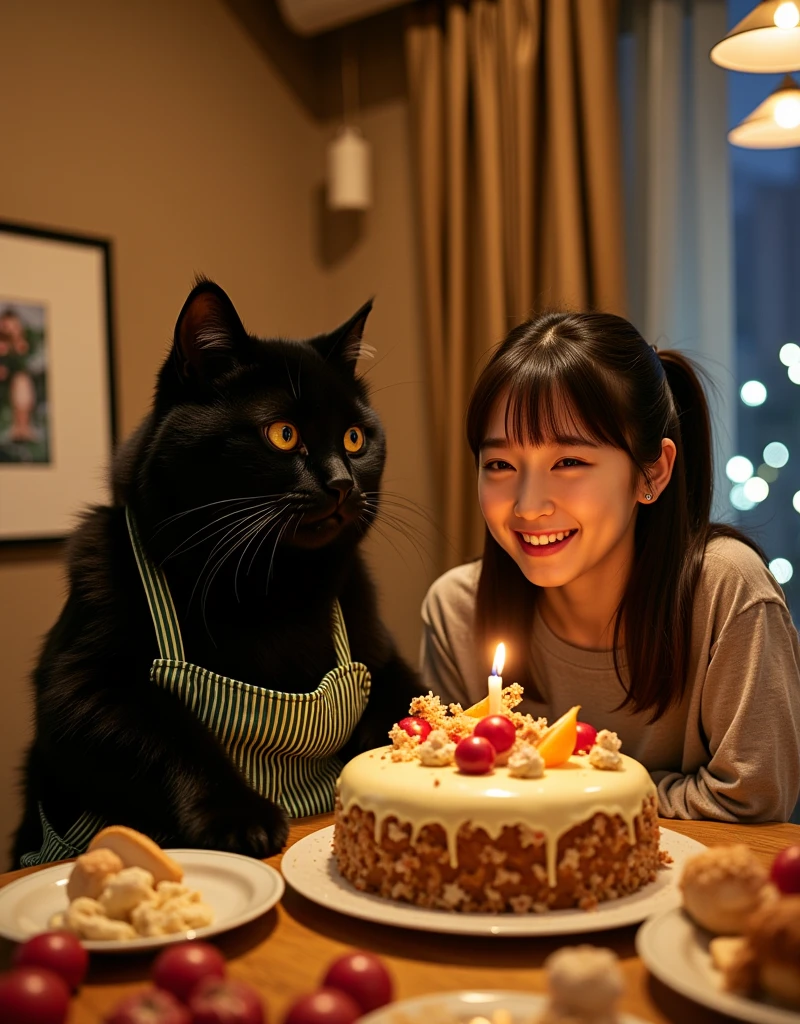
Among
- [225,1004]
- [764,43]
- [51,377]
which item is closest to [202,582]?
[225,1004]

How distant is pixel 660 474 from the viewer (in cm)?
142

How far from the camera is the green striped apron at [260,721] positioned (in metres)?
1.09

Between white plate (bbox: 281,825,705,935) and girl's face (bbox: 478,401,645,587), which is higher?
girl's face (bbox: 478,401,645,587)

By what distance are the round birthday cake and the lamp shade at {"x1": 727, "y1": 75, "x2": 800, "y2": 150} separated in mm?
1295

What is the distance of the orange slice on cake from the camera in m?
0.90

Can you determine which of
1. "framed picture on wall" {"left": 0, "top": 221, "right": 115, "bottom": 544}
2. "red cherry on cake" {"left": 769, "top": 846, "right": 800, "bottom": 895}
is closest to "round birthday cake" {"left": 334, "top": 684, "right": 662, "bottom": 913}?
"red cherry on cake" {"left": 769, "top": 846, "right": 800, "bottom": 895}

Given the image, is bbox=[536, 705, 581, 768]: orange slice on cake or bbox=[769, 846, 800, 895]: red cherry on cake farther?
bbox=[536, 705, 581, 768]: orange slice on cake

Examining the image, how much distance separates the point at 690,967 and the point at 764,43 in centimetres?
132

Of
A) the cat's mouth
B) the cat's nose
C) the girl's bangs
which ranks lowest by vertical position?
the cat's mouth

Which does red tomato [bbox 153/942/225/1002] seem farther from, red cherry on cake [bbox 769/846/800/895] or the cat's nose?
the cat's nose

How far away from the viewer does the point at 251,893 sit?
33.7 inches

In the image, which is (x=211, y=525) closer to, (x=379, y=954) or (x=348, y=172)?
(x=379, y=954)

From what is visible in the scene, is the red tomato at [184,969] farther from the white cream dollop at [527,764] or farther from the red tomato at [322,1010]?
the white cream dollop at [527,764]

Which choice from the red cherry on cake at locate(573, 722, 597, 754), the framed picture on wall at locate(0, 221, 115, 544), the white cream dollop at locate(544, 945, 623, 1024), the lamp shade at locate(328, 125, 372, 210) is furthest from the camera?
the lamp shade at locate(328, 125, 372, 210)
